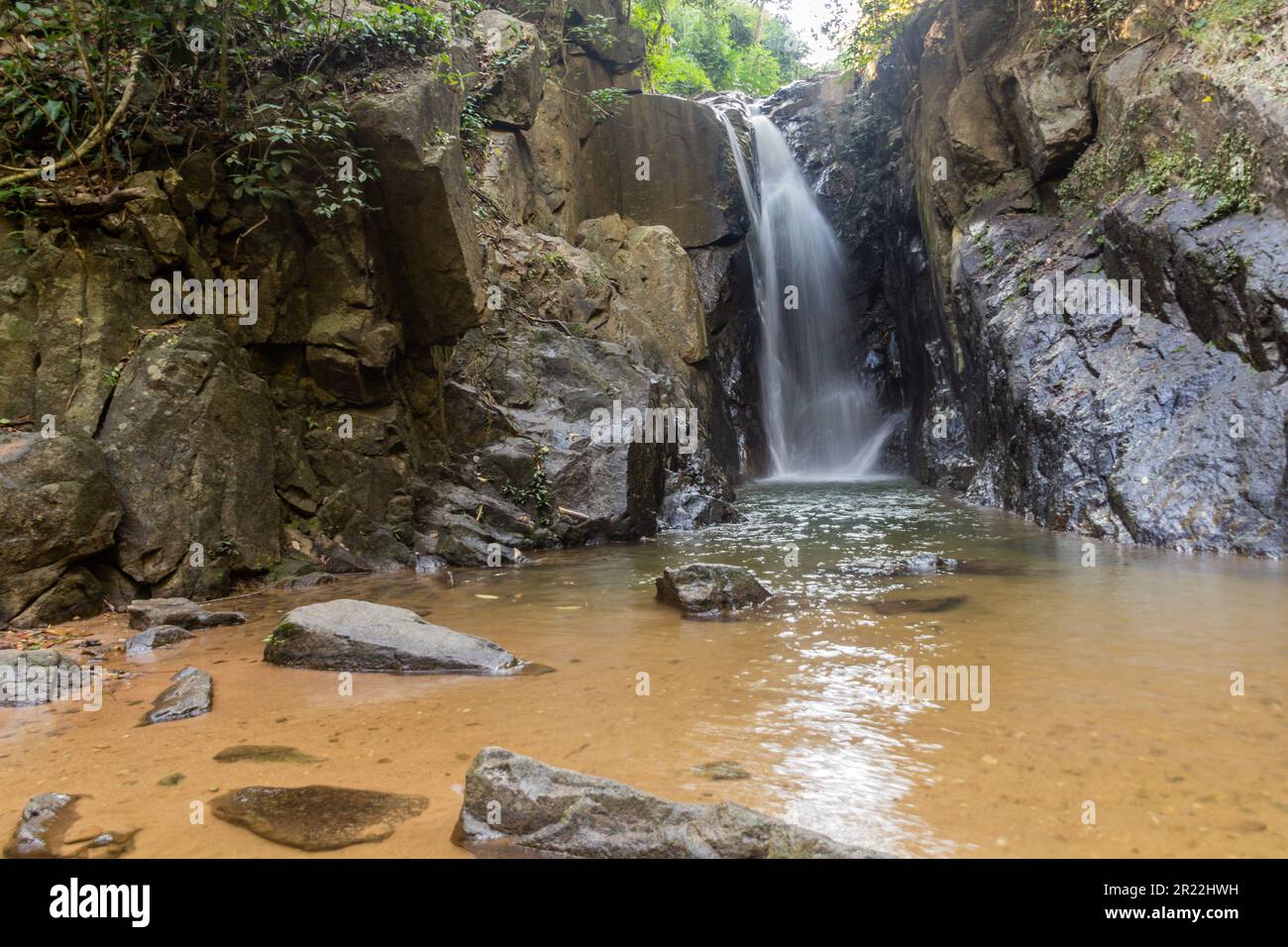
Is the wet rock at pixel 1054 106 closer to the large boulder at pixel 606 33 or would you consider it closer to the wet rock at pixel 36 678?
the large boulder at pixel 606 33

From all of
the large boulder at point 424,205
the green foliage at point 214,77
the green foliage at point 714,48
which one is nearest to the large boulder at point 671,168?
the green foliage at point 714,48

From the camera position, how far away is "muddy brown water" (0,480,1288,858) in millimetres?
2666

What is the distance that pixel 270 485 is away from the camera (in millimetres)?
7645

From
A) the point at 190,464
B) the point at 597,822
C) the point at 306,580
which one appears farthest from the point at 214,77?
the point at 597,822

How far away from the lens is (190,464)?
683 cm

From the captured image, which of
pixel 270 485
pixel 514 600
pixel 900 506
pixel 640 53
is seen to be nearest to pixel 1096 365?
pixel 900 506

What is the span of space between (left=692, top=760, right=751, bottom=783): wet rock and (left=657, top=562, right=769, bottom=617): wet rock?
2793 mm

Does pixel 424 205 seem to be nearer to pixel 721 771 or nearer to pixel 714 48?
pixel 721 771

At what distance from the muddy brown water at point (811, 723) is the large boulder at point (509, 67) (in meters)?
10.3

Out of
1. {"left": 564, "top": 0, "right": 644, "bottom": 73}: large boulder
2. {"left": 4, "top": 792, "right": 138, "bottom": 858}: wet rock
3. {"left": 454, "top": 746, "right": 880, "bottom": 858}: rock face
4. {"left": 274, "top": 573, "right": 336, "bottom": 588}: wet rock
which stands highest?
{"left": 564, "top": 0, "right": 644, "bottom": 73}: large boulder

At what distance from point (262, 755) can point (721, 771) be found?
1794mm

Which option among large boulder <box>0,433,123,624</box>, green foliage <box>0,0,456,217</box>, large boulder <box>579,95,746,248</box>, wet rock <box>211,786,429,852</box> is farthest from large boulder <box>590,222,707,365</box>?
wet rock <box>211,786,429,852</box>

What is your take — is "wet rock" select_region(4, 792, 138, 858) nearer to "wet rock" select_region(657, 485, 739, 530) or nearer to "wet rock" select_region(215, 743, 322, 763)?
"wet rock" select_region(215, 743, 322, 763)

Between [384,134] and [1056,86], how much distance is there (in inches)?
405
